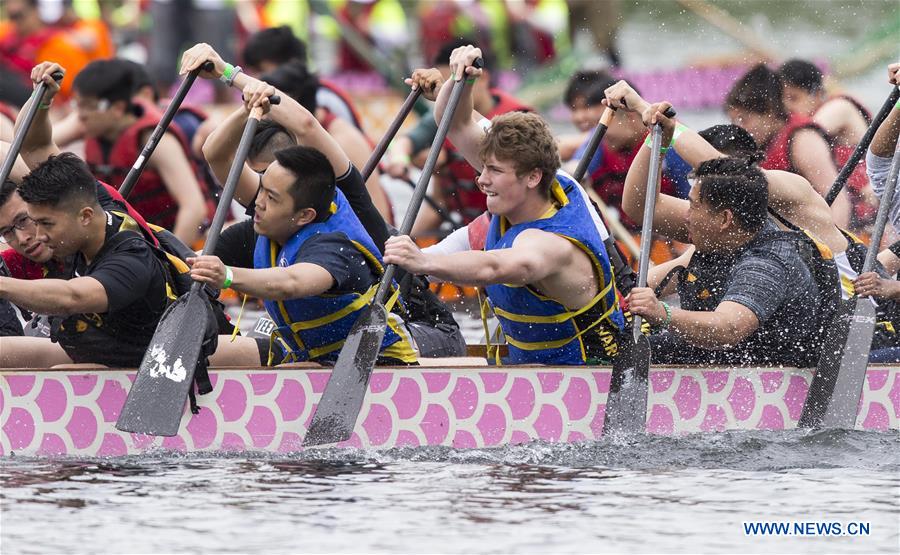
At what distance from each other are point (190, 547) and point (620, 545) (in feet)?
4.13

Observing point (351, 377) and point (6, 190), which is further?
point (6, 190)

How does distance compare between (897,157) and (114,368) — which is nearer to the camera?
(114,368)

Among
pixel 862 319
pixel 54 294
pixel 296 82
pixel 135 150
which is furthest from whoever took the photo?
pixel 135 150

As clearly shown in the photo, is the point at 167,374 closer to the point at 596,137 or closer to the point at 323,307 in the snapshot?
the point at 323,307

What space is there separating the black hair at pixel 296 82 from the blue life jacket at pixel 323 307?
3.31 m

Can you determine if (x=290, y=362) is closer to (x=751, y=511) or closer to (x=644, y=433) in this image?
(x=644, y=433)

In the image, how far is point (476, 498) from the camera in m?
6.01

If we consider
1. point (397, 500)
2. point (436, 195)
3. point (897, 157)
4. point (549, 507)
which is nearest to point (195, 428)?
point (397, 500)

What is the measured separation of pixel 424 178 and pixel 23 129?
158cm

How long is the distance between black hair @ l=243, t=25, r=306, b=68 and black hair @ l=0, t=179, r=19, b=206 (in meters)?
4.30

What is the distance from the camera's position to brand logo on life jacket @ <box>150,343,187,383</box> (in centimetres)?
637

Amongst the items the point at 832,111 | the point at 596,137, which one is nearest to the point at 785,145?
the point at 832,111

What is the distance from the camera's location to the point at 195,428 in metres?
6.54

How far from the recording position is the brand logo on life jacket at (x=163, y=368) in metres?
6.37
